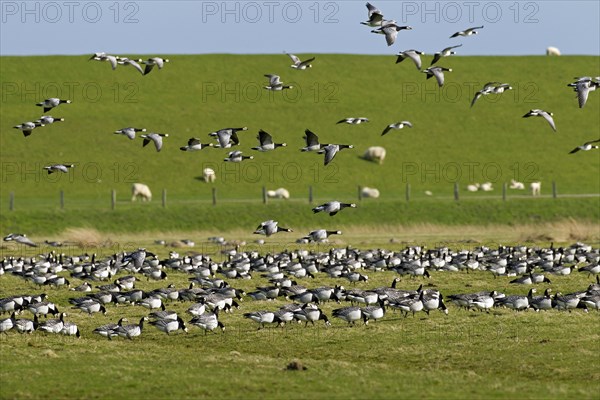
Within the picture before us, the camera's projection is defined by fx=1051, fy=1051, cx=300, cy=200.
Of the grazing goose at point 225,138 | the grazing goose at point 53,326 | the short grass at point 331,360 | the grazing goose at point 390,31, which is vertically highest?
the grazing goose at point 390,31

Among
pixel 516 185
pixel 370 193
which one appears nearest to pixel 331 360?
pixel 370 193

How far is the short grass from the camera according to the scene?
22.8 m

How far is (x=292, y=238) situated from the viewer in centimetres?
7488

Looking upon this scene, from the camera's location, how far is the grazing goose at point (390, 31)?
111 ft

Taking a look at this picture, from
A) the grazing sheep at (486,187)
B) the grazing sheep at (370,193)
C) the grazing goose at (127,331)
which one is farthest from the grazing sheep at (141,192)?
the grazing goose at (127,331)

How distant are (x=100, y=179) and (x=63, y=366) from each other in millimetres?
89120

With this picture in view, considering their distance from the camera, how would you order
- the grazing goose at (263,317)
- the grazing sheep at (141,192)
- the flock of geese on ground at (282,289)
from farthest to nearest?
1. the grazing sheep at (141,192)
2. the flock of geese on ground at (282,289)
3. the grazing goose at (263,317)

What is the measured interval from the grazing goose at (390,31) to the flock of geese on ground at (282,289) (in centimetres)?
830

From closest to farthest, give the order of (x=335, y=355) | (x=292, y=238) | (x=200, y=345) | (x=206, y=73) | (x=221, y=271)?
(x=335, y=355) < (x=200, y=345) < (x=221, y=271) < (x=292, y=238) < (x=206, y=73)

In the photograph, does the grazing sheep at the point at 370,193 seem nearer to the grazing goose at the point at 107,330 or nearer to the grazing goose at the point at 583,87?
the grazing goose at the point at 583,87

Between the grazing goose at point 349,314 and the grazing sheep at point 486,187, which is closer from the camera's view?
the grazing goose at point 349,314

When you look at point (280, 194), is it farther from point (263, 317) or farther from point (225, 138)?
point (263, 317)

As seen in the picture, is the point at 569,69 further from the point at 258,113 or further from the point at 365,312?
the point at 365,312

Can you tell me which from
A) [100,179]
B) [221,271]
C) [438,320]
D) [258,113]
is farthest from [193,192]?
[438,320]
